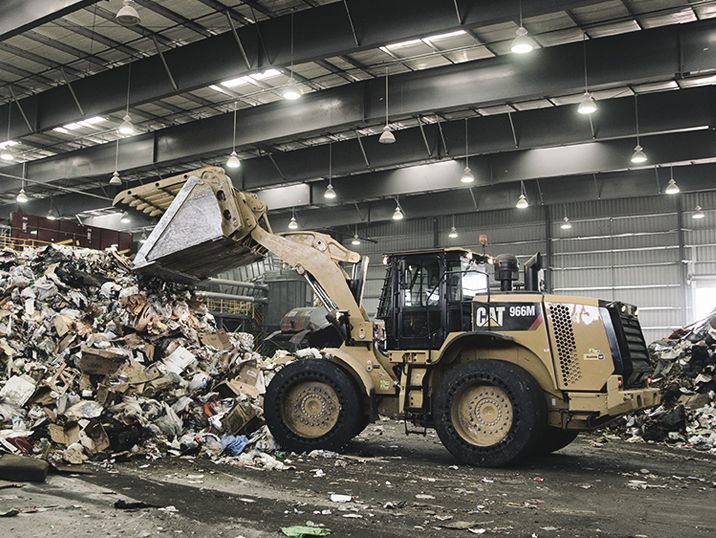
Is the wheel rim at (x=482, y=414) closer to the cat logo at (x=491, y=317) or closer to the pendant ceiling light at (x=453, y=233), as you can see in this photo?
the cat logo at (x=491, y=317)

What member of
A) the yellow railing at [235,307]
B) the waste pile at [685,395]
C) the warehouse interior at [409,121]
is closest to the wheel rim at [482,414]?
the warehouse interior at [409,121]

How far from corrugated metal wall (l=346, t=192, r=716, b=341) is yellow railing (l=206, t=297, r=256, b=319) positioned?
8968 millimetres

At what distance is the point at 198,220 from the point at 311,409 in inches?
114

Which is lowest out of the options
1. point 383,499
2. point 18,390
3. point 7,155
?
point 383,499

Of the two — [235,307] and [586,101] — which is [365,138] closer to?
[586,101]

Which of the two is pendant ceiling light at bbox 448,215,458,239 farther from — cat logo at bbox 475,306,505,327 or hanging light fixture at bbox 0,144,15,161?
cat logo at bbox 475,306,505,327

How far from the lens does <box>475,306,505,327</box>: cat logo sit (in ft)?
26.1

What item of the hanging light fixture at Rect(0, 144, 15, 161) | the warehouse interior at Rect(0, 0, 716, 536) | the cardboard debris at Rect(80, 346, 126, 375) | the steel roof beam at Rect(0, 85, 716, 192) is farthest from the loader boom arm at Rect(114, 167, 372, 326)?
the hanging light fixture at Rect(0, 144, 15, 161)

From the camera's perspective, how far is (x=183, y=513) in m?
5.24

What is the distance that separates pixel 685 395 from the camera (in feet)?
37.7

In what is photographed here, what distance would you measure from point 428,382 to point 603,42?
7402mm

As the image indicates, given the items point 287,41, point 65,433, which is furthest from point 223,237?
point 287,41

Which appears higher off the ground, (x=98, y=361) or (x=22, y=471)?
(x=98, y=361)

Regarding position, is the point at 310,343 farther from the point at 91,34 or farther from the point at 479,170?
the point at 91,34
